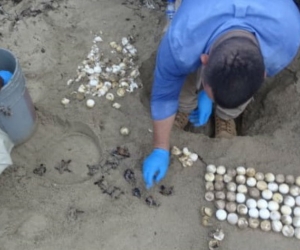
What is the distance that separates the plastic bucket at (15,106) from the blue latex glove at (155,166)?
580 millimetres

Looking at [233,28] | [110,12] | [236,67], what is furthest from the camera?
[110,12]

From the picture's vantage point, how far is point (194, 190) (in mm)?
2035

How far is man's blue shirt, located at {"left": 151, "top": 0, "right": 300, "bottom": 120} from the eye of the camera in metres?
1.55

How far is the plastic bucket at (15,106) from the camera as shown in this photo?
1.89m

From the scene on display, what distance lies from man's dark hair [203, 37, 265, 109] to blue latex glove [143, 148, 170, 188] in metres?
0.59

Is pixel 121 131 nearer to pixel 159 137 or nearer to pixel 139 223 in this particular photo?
pixel 159 137

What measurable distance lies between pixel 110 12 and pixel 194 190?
1265 millimetres

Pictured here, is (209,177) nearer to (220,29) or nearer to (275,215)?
(275,215)

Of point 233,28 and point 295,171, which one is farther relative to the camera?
point 295,171

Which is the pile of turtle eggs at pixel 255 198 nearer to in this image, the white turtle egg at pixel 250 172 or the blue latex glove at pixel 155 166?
the white turtle egg at pixel 250 172

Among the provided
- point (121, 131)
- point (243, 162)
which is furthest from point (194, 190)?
point (121, 131)

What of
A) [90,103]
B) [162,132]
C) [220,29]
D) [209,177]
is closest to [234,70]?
[220,29]

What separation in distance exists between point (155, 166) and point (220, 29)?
700 millimetres

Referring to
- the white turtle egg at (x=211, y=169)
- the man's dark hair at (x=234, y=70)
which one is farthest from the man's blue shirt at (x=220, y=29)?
the white turtle egg at (x=211, y=169)
